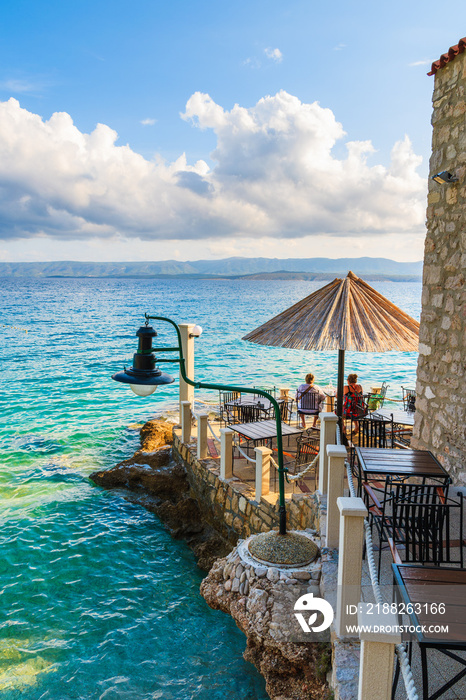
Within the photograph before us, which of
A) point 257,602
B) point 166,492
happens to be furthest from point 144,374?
point 166,492

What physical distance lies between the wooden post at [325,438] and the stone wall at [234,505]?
33 centimetres

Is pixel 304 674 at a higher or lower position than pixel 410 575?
lower

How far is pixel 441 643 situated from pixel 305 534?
12.2ft

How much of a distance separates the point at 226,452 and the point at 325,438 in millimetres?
2633

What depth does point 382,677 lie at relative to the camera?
8.55 ft

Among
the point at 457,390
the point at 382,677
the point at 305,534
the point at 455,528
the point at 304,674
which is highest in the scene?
the point at 457,390

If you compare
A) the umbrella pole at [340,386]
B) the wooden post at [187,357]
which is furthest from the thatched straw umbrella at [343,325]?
the wooden post at [187,357]

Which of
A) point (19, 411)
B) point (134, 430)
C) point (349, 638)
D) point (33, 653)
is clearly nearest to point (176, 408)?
point (134, 430)

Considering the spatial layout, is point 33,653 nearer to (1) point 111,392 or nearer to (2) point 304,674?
(2) point 304,674

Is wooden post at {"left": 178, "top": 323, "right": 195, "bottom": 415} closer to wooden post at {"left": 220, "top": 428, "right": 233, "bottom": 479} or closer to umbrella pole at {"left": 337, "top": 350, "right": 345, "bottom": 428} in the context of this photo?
wooden post at {"left": 220, "top": 428, "right": 233, "bottom": 479}

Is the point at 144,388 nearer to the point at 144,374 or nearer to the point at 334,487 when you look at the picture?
the point at 144,374

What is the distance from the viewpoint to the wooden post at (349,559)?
3752 mm

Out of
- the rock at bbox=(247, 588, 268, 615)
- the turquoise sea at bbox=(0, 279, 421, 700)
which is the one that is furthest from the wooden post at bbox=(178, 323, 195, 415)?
the rock at bbox=(247, 588, 268, 615)

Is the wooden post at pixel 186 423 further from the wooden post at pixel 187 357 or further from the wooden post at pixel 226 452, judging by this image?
the wooden post at pixel 226 452
